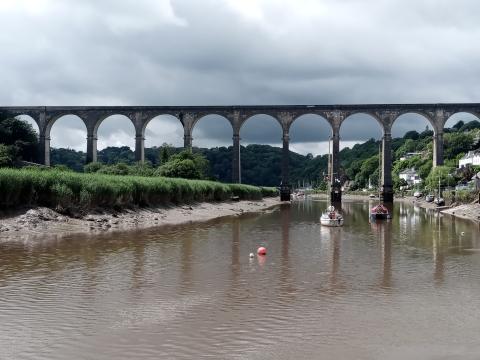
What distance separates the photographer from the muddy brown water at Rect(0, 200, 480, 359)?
1018cm

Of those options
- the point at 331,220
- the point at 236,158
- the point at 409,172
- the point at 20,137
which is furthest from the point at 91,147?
the point at 409,172

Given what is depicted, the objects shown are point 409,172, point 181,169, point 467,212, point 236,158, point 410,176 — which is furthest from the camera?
point 409,172

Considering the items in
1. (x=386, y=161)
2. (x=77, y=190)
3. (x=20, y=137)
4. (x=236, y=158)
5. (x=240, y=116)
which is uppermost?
(x=240, y=116)

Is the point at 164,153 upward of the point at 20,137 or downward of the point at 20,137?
downward

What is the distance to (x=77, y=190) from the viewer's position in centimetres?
3456

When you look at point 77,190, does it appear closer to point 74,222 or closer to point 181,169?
point 74,222

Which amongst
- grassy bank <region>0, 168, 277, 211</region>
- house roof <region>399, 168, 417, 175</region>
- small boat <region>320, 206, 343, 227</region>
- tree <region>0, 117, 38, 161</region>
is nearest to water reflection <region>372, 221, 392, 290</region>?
small boat <region>320, 206, 343, 227</region>

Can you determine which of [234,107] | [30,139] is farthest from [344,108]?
[30,139]

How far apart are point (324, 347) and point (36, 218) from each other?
2323cm

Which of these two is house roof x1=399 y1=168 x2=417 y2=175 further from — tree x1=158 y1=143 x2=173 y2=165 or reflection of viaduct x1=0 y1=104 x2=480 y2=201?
tree x1=158 y1=143 x2=173 y2=165

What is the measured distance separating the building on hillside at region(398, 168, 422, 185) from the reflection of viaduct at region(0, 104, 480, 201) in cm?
7389

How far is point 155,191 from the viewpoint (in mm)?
47156

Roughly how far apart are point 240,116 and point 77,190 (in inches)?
2357

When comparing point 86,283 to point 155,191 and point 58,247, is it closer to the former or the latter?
point 58,247
